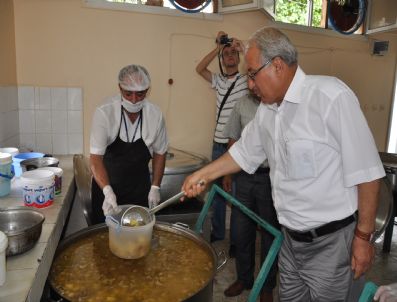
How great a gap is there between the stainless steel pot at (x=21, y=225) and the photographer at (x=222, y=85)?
191 centimetres

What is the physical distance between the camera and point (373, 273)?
3.22 m

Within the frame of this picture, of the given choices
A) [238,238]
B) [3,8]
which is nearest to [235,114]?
[238,238]

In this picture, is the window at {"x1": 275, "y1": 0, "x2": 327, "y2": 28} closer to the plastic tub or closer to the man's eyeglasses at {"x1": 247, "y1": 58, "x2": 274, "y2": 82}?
the man's eyeglasses at {"x1": 247, "y1": 58, "x2": 274, "y2": 82}

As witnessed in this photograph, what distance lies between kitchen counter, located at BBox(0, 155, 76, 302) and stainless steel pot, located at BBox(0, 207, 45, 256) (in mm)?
47

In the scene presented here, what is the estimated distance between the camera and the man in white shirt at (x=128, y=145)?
7.30 ft

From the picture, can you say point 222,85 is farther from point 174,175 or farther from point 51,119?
point 51,119

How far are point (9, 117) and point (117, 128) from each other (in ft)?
4.19

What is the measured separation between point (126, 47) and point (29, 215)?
2233mm

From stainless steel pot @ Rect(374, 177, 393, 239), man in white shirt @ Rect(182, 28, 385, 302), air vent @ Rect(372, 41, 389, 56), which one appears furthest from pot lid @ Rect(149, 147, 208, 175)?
air vent @ Rect(372, 41, 389, 56)

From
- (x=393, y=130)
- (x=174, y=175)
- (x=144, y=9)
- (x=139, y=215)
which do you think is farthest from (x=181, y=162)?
(x=393, y=130)

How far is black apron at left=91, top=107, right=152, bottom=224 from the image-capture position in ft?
7.80

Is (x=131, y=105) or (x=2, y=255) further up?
(x=131, y=105)

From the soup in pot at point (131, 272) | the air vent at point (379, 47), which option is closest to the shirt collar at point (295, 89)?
the soup in pot at point (131, 272)

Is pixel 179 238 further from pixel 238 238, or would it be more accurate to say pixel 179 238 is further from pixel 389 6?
pixel 389 6
